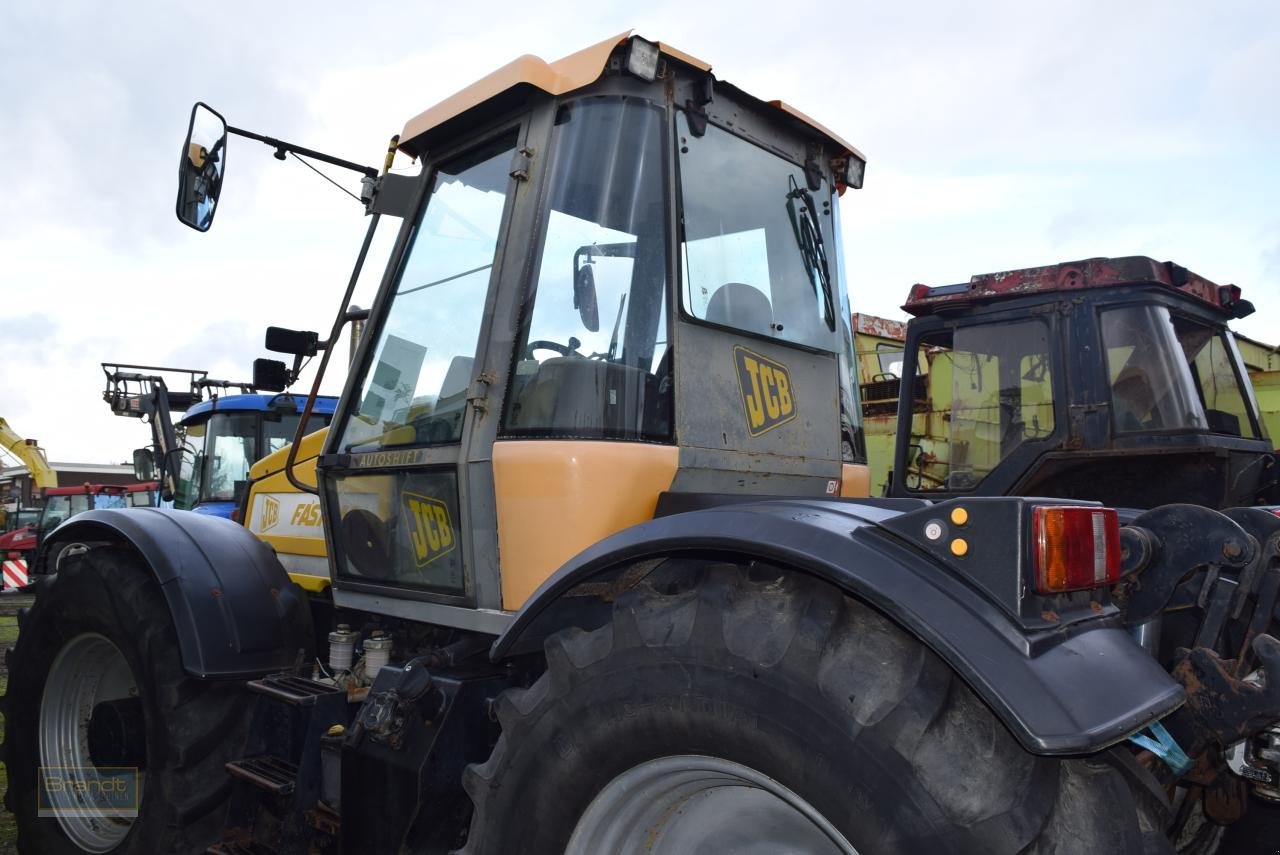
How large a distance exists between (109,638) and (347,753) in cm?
133

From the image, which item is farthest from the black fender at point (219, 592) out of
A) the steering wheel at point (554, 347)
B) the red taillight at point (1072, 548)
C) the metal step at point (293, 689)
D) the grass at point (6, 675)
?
the red taillight at point (1072, 548)

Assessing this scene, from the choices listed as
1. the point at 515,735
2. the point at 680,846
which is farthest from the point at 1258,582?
the point at 515,735

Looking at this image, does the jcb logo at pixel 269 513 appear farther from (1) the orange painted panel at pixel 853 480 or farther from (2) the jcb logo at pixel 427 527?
(1) the orange painted panel at pixel 853 480

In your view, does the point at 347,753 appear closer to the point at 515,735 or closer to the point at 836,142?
the point at 515,735

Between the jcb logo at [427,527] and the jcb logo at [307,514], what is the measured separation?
0.99 m

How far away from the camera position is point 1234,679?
1700 mm

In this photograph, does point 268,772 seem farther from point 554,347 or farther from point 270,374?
point 554,347

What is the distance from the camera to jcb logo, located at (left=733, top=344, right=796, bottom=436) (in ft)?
8.13

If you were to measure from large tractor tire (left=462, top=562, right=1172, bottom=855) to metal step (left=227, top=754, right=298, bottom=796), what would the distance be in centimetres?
92

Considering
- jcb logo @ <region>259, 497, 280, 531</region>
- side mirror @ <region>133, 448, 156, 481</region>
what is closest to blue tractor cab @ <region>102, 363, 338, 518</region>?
side mirror @ <region>133, 448, 156, 481</region>

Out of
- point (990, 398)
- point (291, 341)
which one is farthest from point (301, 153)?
point (990, 398)

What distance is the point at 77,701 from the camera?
3467mm

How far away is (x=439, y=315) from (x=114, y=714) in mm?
1832

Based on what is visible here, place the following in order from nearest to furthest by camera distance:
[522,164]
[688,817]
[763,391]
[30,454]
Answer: [688,817] < [522,164] < [763,391] < [30,454]
